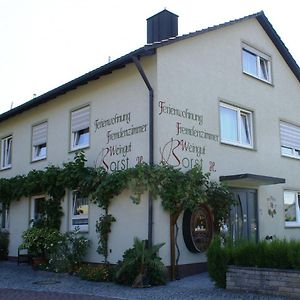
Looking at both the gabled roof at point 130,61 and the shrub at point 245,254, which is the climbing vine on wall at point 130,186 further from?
the gabled roof at point 130,61

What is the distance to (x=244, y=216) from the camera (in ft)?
48.5

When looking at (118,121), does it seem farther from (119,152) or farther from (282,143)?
(282,143)

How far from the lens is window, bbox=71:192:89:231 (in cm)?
1426

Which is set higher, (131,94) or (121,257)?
(131,94)

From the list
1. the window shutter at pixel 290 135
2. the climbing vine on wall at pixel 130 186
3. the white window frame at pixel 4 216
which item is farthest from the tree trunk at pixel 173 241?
the white window frame at pixel 4 216

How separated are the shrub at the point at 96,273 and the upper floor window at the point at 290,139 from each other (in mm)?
8184

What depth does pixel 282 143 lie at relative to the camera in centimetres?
1711

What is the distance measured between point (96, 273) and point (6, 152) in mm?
9920

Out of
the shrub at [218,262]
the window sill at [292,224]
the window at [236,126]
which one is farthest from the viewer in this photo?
the window sill at [292,224]

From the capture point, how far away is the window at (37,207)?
626 inches

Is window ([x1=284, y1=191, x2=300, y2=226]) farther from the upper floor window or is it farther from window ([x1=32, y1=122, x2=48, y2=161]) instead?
window ([x1=32, y1=122, x2=48, y2=161])

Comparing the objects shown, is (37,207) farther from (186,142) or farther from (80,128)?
(186,142)

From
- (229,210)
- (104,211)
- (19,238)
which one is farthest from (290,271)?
(19,238)

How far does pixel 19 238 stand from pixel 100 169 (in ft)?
19.4
